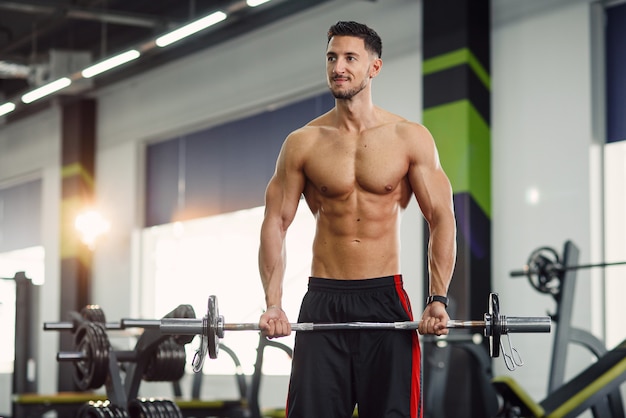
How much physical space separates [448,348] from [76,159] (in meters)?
5.91

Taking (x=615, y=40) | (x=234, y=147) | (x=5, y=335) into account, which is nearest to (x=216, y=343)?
(x=615, y=40)

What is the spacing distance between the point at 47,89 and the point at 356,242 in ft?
22.4

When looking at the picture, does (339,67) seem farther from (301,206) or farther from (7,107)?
(7,107)

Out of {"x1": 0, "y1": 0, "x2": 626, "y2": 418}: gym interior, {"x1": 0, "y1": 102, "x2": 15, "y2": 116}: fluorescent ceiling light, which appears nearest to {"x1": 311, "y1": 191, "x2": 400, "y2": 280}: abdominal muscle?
{"x1": 0, "y1": 0, "x2": 626, "y2": 418}: gym interior

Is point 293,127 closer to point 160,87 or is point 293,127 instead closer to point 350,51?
point 160,87

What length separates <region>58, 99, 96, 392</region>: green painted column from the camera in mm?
11000

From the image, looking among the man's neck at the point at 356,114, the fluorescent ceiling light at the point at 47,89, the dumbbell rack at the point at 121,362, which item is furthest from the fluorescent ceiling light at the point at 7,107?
the man's neck at the point at 356,114

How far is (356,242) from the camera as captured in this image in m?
2.98

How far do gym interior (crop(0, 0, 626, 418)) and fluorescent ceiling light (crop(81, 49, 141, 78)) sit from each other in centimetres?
75

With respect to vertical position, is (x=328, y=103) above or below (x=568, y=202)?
above

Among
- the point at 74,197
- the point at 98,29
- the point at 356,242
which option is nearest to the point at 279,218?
the point at 356,242

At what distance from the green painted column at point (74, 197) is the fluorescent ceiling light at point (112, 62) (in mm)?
2782

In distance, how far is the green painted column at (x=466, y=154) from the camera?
6.84 m

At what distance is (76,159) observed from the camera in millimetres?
11336
